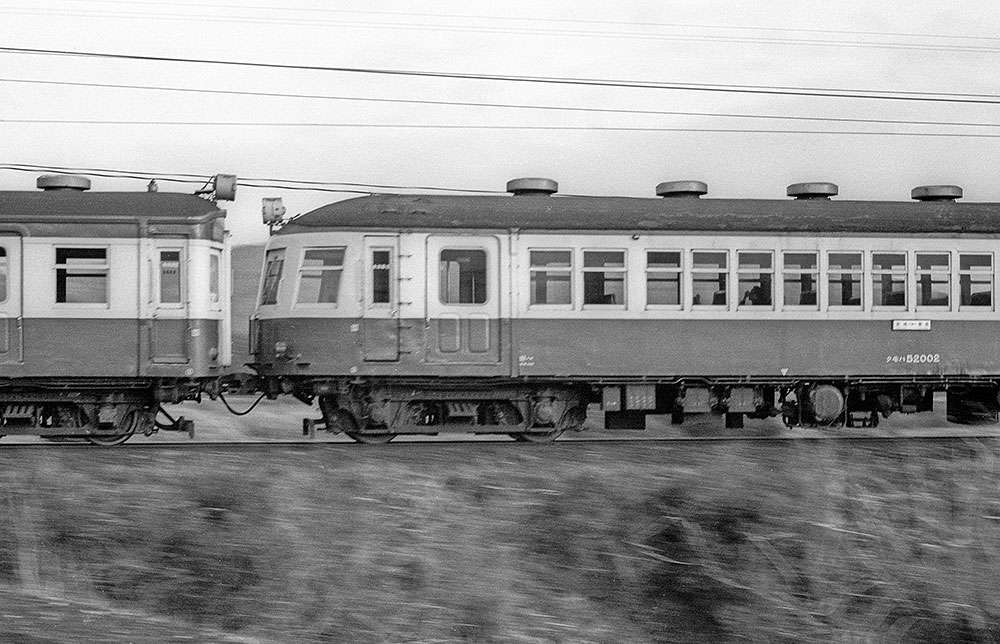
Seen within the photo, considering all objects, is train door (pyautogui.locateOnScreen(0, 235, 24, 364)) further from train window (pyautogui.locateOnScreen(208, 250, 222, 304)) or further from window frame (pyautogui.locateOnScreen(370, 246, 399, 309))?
window frame (pyautogui.locateOnScreen(370, 246, 399, 309))

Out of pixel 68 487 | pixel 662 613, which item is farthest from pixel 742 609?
pixel 68 487

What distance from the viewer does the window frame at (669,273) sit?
1562cm

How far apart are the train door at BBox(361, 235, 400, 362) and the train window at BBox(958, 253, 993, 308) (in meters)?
8.55

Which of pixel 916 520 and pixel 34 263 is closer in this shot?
pixel 916 520

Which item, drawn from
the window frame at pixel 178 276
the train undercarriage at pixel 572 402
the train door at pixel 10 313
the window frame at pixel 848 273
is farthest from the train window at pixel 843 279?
the train door at pixel 10 313

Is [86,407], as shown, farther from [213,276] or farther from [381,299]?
[381,299]

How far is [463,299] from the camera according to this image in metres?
15.4

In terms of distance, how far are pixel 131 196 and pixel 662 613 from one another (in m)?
9.60

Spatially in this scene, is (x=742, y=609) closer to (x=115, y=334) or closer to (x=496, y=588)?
(x=496, y=588)

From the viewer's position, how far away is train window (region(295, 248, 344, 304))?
50.3 feet

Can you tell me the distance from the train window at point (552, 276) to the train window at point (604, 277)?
0.23 m

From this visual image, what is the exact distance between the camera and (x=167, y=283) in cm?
1527

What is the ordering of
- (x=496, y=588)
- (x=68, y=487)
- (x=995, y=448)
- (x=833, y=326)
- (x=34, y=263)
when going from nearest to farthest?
(x=496, y=588) < (x=68, y=487) < (x=995, y=448) < (x=34, y=263) < (x=833, y=326)

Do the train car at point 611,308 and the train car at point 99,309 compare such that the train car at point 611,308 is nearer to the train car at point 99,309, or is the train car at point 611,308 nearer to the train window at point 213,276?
the train window at point 213,276
